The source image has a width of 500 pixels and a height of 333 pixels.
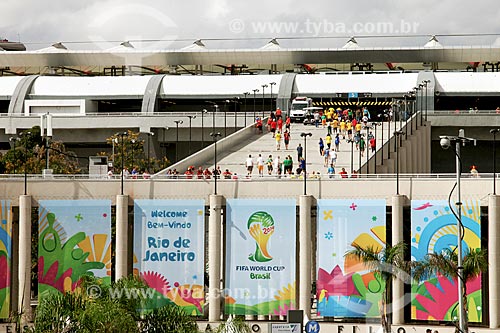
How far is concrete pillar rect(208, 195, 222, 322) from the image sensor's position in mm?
62594

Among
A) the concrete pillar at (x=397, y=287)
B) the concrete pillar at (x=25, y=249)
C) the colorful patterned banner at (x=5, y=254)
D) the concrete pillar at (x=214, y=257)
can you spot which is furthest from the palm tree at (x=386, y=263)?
the colorful patterned banner at (x=5, y=254)

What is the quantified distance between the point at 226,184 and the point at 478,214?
41.4 ft

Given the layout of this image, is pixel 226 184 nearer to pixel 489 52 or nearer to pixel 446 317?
pixel 446 317

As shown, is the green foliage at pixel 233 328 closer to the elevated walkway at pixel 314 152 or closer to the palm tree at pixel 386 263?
the palm tree at pixel 386 263

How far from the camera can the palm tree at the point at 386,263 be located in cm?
5644

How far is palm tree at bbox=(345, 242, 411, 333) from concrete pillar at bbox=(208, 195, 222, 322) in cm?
765

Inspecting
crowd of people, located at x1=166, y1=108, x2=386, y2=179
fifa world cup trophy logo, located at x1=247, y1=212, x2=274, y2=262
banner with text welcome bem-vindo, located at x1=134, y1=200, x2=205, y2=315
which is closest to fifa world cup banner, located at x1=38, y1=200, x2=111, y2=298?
banner with text welcome bem-vindo, located at x1=134, y1=200, x2=205, y2=315

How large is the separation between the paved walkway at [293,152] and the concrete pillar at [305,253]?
8.50 metres

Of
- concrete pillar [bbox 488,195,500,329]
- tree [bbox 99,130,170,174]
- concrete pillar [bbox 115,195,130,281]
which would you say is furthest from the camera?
tree [bbox 99,130,170,174]

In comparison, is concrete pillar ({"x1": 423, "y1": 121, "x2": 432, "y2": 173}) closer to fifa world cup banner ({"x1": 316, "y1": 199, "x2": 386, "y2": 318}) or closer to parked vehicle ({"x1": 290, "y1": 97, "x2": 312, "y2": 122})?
parked vehicle ({"x1": 290, "y1": 97, "x2": 312, "y2": 122})

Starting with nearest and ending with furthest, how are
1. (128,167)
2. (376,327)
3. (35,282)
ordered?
(376,327), (35,282), (128,167)

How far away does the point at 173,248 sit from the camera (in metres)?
63.7

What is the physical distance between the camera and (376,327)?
199ft

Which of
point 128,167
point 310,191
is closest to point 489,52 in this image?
point 128,167
